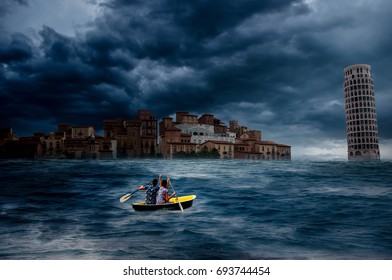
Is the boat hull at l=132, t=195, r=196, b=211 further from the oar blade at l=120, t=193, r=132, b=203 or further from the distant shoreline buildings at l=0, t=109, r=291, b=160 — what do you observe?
the distant shoreline buildings at l=0, t=109, r=291, b=160

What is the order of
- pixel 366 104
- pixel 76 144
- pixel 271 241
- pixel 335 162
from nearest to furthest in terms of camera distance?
1. pixel 271 241
2. pixel 335 162
3. pixel 366 104
4. pixel 76 144

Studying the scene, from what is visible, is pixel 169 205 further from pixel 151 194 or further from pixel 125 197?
pixel 125 197

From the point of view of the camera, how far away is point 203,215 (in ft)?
19.1

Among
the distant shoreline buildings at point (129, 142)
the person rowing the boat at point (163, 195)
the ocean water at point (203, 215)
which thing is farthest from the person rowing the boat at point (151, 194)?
the distant shoreline buildings at point (129, 142)

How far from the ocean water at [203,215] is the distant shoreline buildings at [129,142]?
47cm

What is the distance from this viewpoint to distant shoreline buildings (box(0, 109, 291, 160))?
23.8ft

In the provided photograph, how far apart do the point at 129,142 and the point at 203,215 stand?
4.24 meters

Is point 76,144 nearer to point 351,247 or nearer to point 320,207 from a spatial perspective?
point 320,207

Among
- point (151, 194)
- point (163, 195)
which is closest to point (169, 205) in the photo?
point (163, 195)

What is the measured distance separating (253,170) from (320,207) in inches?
105

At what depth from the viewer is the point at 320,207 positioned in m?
5.75

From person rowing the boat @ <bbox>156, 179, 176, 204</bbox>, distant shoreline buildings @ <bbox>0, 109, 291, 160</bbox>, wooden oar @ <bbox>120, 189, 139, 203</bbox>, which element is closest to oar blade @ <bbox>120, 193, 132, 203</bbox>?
wooden oar @ <bbox>120, 189, 139, 203</bbox>

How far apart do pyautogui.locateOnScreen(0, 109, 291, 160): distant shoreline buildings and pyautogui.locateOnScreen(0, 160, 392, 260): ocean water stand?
467mm
